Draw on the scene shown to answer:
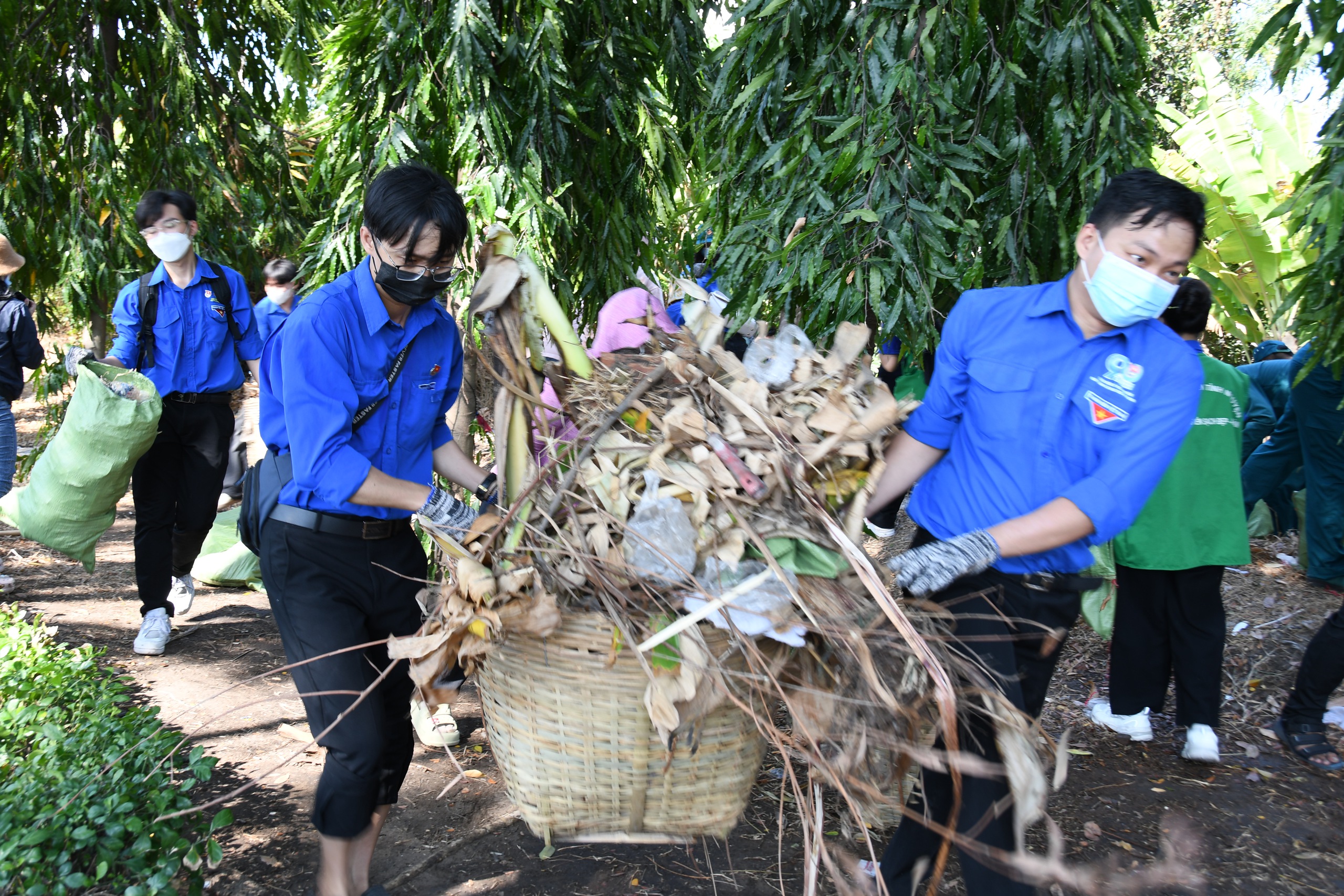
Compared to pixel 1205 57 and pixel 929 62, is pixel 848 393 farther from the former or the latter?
pixel 1205 57

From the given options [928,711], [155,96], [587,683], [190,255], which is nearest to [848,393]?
[928,711]

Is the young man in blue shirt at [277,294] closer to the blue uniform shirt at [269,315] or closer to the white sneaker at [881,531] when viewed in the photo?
the blue uniform shirt at [269,315]

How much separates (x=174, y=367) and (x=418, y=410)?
96.9 inches

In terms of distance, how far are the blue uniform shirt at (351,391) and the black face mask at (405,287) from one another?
2.3 inches

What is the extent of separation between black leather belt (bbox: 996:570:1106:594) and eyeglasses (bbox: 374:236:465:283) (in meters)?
1.44

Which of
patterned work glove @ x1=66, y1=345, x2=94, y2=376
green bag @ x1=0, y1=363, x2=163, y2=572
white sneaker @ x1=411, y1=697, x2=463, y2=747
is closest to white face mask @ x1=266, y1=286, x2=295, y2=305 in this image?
patterned work glove @ x1=66, y1=345, x2=94, y2=376

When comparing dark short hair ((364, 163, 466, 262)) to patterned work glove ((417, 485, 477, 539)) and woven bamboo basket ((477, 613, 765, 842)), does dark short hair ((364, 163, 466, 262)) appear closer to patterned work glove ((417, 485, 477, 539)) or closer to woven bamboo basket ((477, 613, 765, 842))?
patterned work glove ((417, 485, 477, 539))

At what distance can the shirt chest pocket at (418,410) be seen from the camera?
7.89 feet

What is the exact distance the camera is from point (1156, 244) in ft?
6.71

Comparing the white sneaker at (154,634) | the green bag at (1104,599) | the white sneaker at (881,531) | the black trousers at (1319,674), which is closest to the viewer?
the black trousers at (1319,674)

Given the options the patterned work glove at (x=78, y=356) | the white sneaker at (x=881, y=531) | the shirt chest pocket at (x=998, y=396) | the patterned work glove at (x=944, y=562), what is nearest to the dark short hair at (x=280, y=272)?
the patterned work glove at (x=78, y=356)

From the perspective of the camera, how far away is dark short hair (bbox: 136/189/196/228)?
426cm

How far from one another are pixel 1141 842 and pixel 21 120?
23.1 feet

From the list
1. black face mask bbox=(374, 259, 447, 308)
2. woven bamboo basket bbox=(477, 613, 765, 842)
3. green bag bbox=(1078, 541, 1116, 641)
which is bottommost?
green bag bbox=(1078, 541, 1116, 641)
